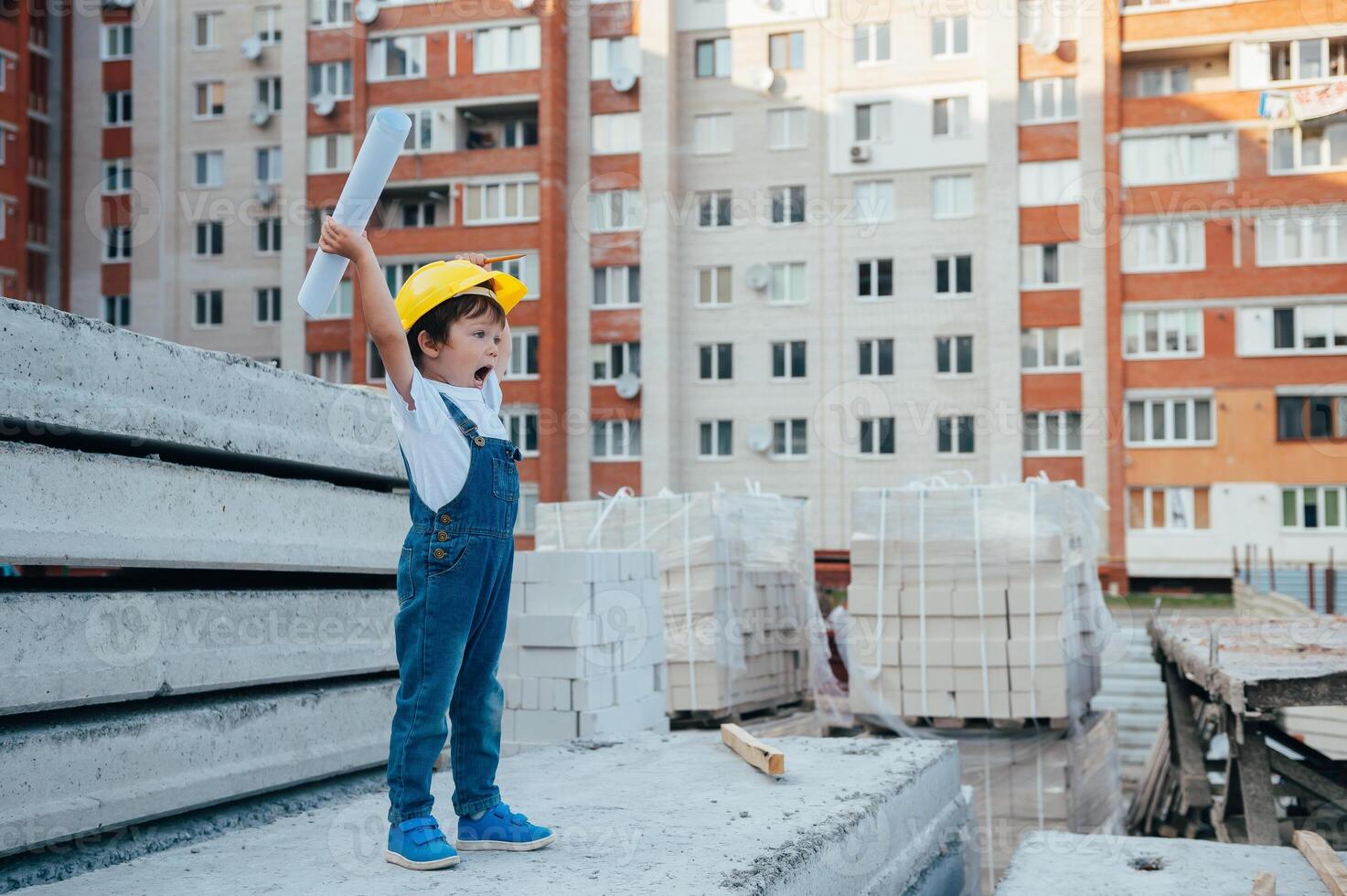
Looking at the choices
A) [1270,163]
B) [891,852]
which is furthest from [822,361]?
[891,852]

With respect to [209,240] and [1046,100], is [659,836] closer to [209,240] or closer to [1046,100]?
[1046,100]

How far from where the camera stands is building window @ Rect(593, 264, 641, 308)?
33.4 m

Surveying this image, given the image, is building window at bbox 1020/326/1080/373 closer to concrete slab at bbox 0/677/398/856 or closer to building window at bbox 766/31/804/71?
building window at bbox 766/31/804/71

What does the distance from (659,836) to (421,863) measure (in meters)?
0.73

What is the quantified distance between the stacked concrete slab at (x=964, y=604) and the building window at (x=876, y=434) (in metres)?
21.3

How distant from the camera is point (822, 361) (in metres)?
32.5

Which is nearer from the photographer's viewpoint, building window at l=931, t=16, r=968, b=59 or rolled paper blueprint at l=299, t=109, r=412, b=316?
rolled paper blueprint at l=299, t=109, r=412, b=316

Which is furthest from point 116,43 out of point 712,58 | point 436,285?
point 436,285

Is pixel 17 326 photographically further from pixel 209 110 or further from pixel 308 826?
pixel 209 110

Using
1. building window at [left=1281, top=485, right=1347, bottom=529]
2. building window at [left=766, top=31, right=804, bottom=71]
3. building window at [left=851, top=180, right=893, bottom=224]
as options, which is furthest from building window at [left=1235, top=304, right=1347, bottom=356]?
building window at [left=766, top=31, right=804, bottom=71]

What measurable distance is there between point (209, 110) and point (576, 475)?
15.6 metres

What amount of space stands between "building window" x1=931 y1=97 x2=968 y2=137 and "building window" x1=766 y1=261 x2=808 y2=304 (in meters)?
4.76

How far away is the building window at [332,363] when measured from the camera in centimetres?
3475

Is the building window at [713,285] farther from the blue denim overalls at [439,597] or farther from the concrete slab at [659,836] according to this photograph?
the blue denim overalls at [439,597]
